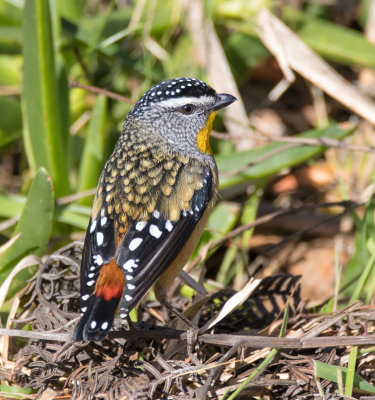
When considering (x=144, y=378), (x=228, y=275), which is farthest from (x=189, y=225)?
(x=228, y=275)

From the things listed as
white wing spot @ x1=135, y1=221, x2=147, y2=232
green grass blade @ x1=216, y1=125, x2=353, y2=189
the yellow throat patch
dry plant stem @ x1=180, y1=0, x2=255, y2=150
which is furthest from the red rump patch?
dry plant stem @ x1=180, y1=0, x2=255, y2=150

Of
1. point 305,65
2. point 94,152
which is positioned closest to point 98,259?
point 94,152

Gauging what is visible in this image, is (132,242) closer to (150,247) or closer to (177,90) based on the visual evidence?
(150,247)

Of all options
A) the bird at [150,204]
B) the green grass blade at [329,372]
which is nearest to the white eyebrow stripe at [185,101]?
the bird at [150,204]

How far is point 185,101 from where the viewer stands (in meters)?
3.72

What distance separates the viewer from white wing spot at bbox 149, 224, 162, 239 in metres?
3.11

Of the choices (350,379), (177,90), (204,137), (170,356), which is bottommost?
(170,356)

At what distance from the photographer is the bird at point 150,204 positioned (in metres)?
2.91

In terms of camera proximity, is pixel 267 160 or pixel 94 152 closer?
pixel 94 152

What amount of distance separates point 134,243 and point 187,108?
1.02m

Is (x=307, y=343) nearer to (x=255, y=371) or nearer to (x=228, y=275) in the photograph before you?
(x=255, y=371)

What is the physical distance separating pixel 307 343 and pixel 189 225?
776 mm

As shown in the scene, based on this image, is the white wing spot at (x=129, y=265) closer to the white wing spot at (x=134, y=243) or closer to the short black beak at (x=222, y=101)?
the white wing spot at (x=134, y=243)

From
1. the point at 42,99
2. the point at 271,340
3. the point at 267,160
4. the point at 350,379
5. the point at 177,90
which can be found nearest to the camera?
the point at 350,379
